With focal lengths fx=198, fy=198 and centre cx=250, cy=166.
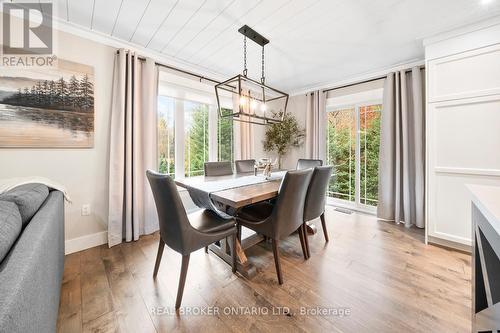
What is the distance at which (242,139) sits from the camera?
3809 millimetres

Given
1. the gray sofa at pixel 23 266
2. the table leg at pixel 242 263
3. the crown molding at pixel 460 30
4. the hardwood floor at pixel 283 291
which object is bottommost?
the hardwood floor at pixel 283 291

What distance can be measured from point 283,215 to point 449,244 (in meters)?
2.15

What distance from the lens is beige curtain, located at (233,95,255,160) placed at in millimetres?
3754

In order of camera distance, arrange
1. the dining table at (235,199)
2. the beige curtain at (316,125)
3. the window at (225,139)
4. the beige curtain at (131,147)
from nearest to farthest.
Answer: the dining table at (235,199), the beige curtain at (131,147), the window at (225,139), the beige curtain at (316,125)

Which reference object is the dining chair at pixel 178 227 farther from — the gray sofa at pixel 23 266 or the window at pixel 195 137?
the window at pixel 195 137

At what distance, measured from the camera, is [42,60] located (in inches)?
78.1

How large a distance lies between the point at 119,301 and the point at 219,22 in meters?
2.65

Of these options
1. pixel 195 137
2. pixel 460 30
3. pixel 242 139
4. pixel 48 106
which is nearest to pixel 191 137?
pixel 195 137

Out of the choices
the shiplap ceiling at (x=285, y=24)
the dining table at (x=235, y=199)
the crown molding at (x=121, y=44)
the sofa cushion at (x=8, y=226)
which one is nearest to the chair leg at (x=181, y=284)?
the dining table at (x=235, y=199)

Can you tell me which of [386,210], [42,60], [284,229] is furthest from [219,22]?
[386,210]

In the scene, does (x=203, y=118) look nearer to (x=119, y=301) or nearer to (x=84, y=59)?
(x=84, y=59)

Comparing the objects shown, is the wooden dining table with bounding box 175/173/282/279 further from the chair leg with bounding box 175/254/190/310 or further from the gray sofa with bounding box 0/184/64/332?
the gray sofa with bounding box 0/184/64/332

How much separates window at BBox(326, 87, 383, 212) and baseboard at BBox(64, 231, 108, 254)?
3847mm

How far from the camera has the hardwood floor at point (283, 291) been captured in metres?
1.30
